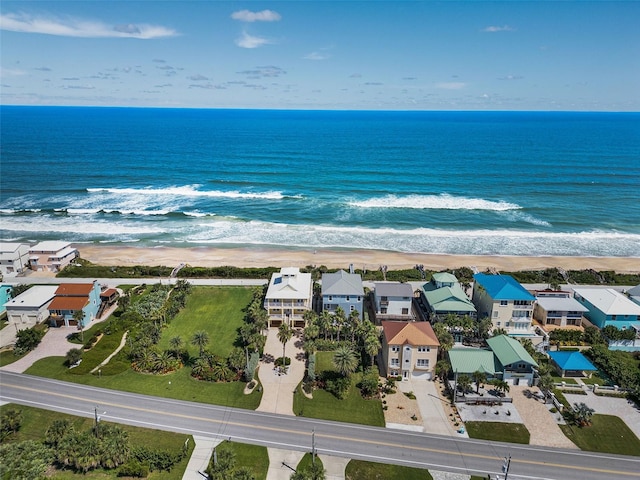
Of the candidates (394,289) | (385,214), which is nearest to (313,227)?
(385,214)

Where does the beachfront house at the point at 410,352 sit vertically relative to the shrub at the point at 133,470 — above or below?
above

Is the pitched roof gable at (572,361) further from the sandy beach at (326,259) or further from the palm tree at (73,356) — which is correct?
the palm tree at (73,356)

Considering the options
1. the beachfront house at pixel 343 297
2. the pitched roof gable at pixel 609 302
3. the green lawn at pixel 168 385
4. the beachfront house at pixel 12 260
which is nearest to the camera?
the green lawn at pixel 168 385

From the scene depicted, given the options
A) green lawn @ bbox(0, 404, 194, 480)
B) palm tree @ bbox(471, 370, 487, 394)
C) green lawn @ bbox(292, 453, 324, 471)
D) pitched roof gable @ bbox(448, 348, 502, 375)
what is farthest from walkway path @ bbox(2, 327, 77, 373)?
palm tree @ bbox(471, 370, 487, 394)

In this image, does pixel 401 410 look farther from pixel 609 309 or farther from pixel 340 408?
pixel 609 309

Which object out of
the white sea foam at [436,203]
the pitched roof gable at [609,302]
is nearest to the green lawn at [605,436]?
the pitched roof gable at [609,302]

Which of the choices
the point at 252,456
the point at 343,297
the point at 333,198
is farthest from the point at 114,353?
the point at 333,198
